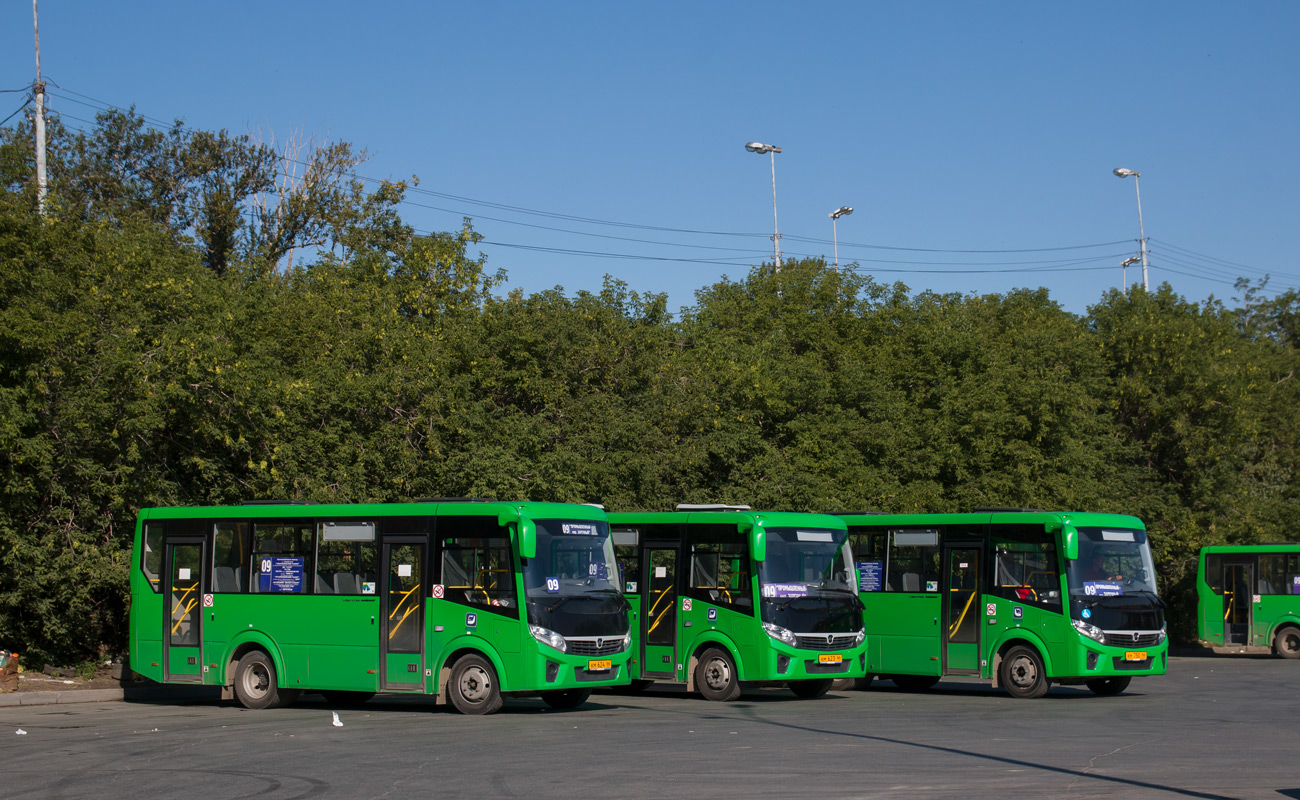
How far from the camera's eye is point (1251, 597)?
35.2 m

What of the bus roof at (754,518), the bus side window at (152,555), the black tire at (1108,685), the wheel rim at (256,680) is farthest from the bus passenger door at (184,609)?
the black tire at (1108,685)

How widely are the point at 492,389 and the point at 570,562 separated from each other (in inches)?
474

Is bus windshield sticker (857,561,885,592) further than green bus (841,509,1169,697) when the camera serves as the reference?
Yes

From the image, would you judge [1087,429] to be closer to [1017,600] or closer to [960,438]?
[960,438]

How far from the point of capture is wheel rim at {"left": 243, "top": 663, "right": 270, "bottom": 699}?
19250 mm

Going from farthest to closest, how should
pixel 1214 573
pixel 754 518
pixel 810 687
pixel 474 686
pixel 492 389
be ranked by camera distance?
pixel 1214 573 < pixel 492 389 < pixel 810 687 < pixel 754 518 < pixel 474 686

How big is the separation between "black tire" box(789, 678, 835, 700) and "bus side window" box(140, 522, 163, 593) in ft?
33.2

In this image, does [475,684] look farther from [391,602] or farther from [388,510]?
[388,510]

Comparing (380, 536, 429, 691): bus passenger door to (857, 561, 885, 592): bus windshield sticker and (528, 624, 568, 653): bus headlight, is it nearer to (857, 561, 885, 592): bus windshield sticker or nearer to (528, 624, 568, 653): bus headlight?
(528, 624, 568, 653): bus headlight

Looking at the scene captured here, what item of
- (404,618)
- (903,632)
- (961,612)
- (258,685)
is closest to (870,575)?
(903,632)

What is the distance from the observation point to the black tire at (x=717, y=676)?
20.4 meters

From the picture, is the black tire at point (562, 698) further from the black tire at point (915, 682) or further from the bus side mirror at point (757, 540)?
the black tire at point (915, 682)

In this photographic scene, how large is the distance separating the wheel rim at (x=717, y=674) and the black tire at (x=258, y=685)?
6.24 m

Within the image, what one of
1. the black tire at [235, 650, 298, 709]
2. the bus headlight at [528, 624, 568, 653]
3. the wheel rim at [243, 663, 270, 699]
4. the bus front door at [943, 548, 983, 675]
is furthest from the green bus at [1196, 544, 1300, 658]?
the wheel rim at [243, 663, 270, 699]
